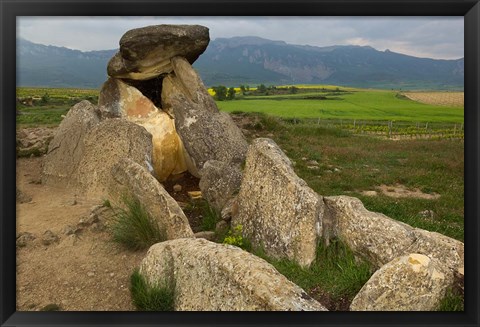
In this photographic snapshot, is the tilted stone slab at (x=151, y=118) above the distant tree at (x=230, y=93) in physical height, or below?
below

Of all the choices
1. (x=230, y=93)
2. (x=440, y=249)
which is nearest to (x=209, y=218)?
(x=440, y=249)

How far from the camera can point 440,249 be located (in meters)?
7.24

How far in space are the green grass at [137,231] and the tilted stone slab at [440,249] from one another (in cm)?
452

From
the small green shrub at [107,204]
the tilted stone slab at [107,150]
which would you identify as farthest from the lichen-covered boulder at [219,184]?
the small green shrub at [107,204]

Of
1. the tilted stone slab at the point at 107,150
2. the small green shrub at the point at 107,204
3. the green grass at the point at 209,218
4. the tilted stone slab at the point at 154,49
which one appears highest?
the tilted stone slab at the point at 154,49

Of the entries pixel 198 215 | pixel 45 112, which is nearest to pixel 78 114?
pixel 198 215

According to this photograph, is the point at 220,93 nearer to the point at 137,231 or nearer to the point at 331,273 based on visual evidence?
the point at 137,231

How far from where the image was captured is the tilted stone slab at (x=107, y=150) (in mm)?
12258

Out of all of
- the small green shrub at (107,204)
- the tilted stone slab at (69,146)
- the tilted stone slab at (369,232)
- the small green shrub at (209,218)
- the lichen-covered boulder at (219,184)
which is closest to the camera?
the tilted stone slab at (369,232)

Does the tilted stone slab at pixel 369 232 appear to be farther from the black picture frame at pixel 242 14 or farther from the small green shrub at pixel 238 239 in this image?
the black picture frame at pixel 242 14

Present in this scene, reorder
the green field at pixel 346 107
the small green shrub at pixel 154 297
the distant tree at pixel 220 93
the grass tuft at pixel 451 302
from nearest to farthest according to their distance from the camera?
the grass tuft at pixel 451 302 < the small green shrub at pixel 154 297 < the distant tree at pixel 220 93 < the green field at pixel 346 107

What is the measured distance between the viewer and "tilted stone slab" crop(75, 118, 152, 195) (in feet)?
40.2
